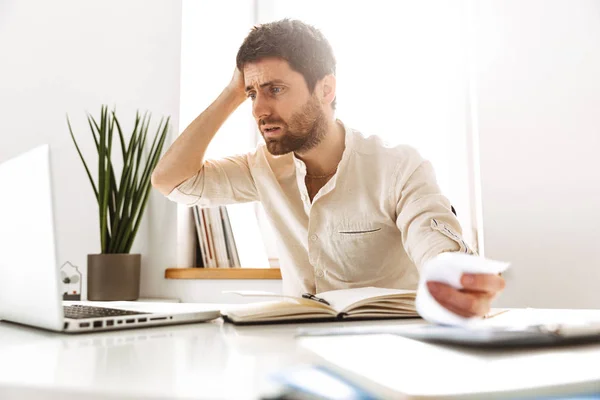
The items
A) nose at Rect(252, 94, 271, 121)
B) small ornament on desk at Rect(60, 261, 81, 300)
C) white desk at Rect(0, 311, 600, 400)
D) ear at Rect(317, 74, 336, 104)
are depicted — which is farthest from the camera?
small ornament on desk at Rect(60, 261, 81, 300)

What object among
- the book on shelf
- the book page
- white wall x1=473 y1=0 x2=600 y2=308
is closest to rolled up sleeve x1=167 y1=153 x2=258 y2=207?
the book on shelf

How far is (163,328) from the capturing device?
0.83m

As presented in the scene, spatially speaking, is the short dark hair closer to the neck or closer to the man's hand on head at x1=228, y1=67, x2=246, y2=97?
the man's hand on head at x1=228, y1=67, x2=246, y2=97

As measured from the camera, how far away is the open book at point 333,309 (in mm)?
875

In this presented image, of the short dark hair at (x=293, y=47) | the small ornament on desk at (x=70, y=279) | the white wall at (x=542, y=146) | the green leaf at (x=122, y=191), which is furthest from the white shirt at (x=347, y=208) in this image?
the small ornament on desk at (x=70, y=279)

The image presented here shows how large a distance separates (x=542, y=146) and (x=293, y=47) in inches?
41.4

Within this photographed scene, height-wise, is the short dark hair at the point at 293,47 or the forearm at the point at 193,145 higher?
the short dark hair at the point at 293,47

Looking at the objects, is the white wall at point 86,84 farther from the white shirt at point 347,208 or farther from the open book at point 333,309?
the open book at point 333,309

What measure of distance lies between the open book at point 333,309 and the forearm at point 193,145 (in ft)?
2.64

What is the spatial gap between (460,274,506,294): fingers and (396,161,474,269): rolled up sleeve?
369mm

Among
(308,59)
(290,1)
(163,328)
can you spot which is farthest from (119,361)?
(290,1)

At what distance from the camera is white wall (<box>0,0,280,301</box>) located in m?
2.34

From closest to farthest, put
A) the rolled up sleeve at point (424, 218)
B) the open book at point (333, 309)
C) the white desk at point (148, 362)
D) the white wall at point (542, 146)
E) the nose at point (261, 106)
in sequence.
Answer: the white desk at point (148, 362), the open book at point (333, 309), the rolled up sleeve at point (424, 218), the nose at point (261, 106), the white wall at point (542, 146)

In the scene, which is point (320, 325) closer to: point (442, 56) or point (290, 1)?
point (442, 56)
